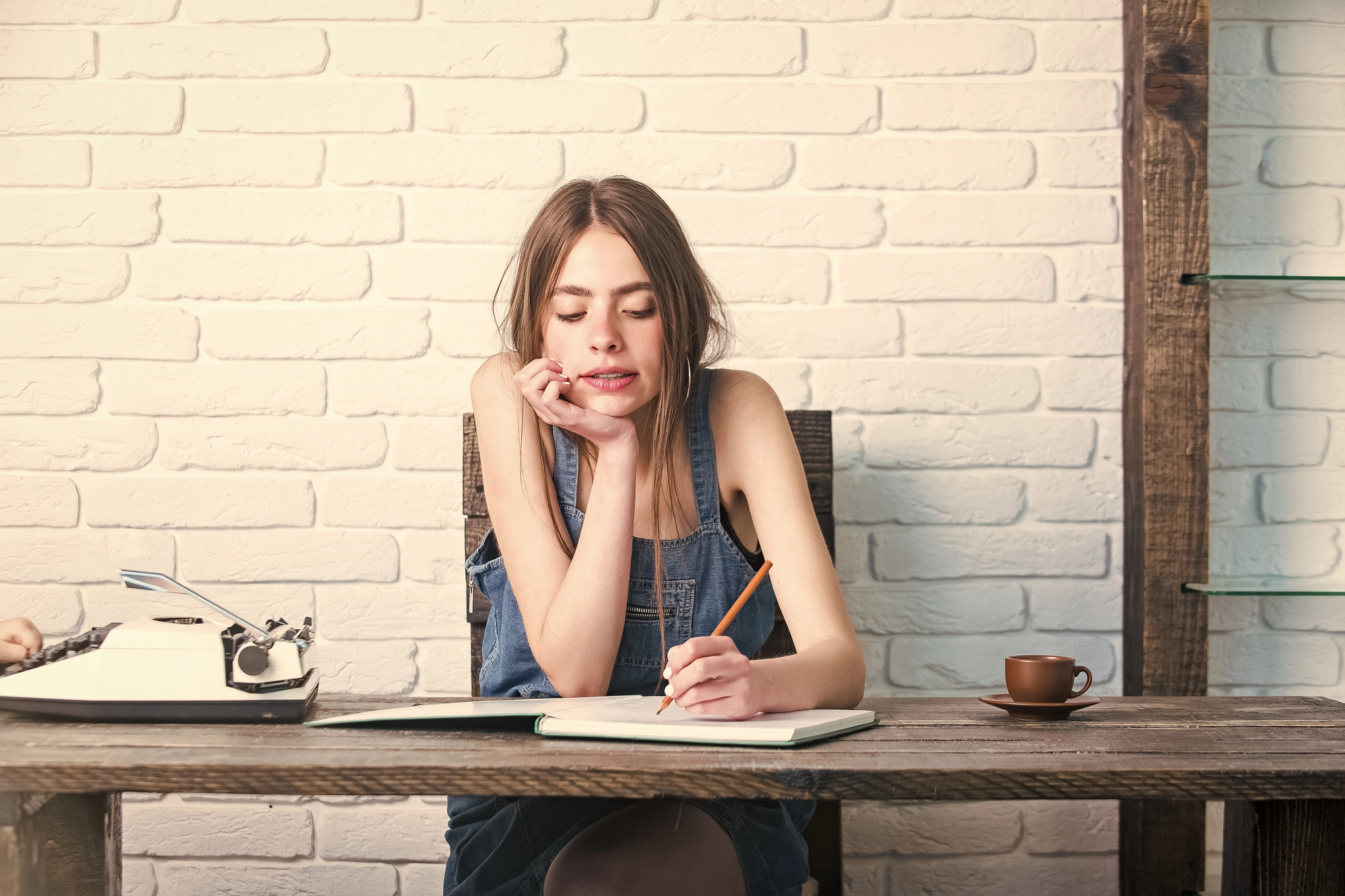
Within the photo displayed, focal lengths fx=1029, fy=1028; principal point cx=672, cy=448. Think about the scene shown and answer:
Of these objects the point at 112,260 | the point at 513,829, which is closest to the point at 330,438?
the point at 112,260

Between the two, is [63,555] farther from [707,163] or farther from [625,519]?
[707,163]

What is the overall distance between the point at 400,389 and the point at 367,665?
1.45 ft

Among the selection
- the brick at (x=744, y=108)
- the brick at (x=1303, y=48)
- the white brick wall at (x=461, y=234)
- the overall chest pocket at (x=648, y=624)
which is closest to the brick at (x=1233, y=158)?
the white brick wall at (x=461, y=234)

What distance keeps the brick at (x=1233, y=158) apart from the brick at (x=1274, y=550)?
1.75ft

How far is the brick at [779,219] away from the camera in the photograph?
5.22ft

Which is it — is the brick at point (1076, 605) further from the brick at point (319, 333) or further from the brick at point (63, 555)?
the brick at point (63, 555)

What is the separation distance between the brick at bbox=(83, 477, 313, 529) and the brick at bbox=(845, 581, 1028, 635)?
0.89 metres

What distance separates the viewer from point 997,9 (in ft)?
5.25

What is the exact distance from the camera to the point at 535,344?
1.29 m

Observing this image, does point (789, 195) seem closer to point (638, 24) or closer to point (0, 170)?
point (638, 24)

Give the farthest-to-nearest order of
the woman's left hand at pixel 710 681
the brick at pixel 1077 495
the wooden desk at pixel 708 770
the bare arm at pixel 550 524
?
→ the brick at pixel 1077 495 < the bare arm at pixel 550 524 < the woman's left hand at pixel 710 681 < the wooden desk at pixel 708 770

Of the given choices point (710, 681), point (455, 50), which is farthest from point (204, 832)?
point (455, 50)

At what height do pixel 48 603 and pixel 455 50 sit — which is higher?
pixel 455 50

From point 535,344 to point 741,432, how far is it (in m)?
0.28
